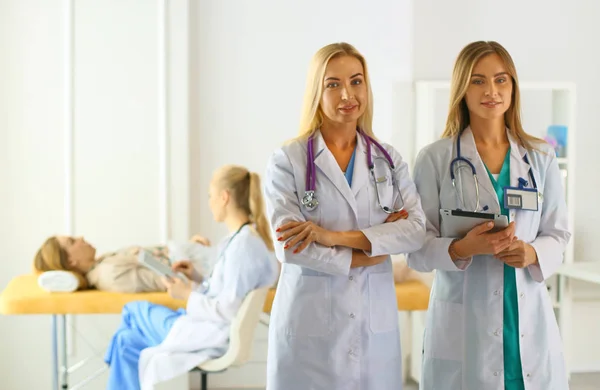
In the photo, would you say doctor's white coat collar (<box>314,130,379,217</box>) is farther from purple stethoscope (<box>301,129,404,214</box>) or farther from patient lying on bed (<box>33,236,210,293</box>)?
patient lying on bed (<box>33,236,210,293</box>)

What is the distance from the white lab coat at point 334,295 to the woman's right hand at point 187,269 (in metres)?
1.59

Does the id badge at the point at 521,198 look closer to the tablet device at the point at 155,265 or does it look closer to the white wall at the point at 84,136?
the tablet device at the point at 155,265

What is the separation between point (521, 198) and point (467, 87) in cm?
36

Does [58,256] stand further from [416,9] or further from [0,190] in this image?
[416,9]

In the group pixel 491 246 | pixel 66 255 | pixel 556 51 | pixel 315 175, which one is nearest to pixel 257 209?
pixel 66 255

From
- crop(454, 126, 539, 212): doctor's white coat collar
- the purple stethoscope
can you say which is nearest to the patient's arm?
the purple stethoscope

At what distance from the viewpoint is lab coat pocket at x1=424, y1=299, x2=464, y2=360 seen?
2314 mm

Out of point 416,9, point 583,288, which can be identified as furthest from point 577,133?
point 416,9

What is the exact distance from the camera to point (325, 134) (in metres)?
2.34

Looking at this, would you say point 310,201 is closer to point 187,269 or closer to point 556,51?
point 187,269

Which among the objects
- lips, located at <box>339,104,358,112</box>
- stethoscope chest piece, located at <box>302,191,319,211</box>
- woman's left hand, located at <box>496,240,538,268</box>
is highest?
lips, located at <box>339,104,358,112</box>

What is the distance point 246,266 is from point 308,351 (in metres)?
1.20

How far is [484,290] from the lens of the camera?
2.30 meters

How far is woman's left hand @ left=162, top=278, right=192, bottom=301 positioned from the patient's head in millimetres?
624
